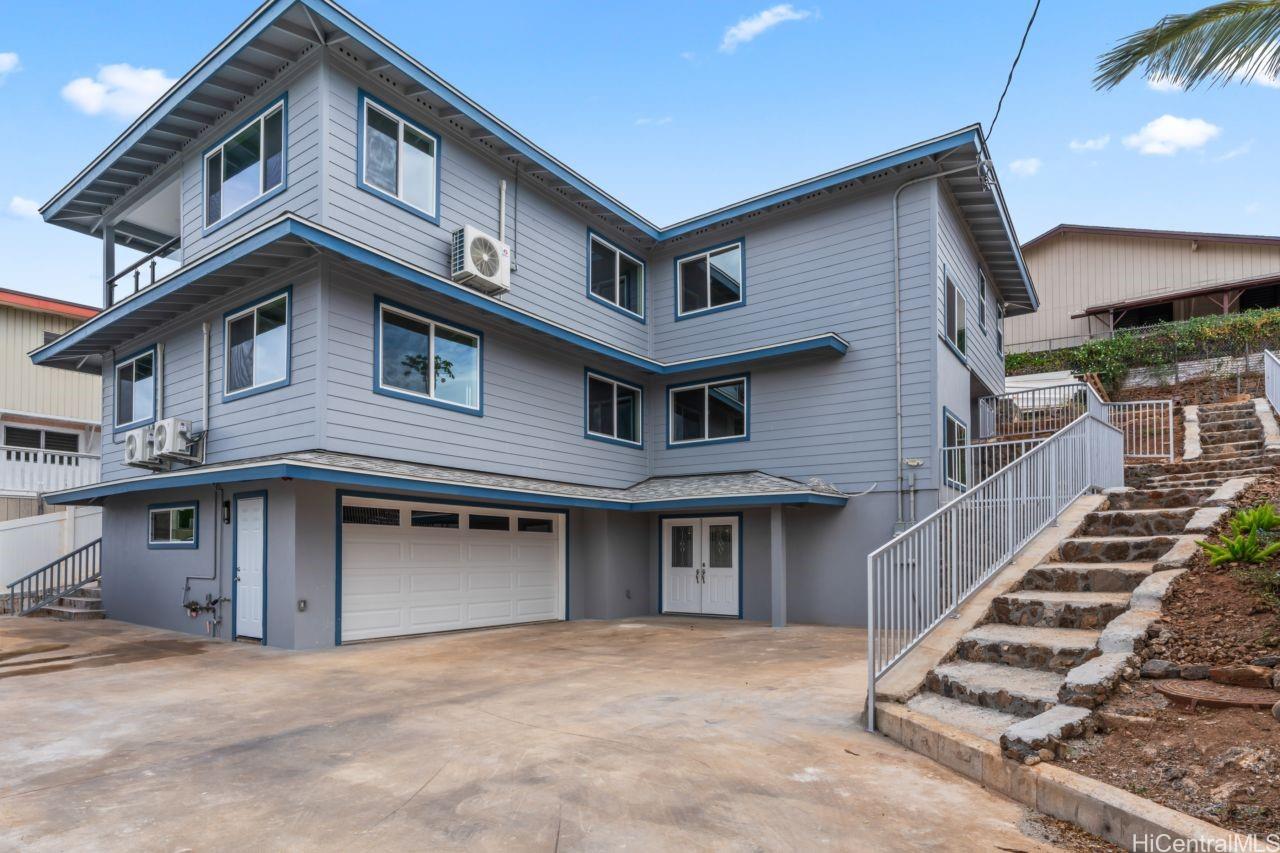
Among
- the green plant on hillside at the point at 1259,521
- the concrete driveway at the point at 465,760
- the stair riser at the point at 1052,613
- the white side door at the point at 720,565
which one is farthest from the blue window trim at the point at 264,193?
the green plant on hillside at the point at 1259,521

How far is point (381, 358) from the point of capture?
34.8 ft

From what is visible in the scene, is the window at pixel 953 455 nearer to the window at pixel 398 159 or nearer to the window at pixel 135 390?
the window at pixel 398 159

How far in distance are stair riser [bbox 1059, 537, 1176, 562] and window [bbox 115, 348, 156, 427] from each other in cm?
1344

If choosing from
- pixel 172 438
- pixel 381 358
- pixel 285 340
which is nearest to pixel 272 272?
pixel 285 340

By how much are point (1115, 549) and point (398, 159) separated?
1022 cm

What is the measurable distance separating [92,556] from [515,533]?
9.85 metres

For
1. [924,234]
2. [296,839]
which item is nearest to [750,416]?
[924,234]

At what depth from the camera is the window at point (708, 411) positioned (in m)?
14.4

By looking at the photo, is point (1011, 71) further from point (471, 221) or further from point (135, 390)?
point (135, 390)

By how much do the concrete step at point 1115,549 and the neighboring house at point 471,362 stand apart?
195 inches

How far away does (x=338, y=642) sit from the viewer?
398 inches

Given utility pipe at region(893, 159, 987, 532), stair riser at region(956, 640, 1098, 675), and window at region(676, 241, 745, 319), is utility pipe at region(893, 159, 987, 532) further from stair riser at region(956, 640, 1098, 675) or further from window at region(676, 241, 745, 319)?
stair riser at region(956, 640, 1098, 675)

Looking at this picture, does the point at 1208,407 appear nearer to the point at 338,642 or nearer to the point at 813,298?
the point at 813,298

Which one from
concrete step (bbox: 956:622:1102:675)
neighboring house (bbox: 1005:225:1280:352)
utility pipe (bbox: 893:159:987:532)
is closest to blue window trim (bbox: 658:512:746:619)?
utility pipe (bbox: 893:159:987:532)
